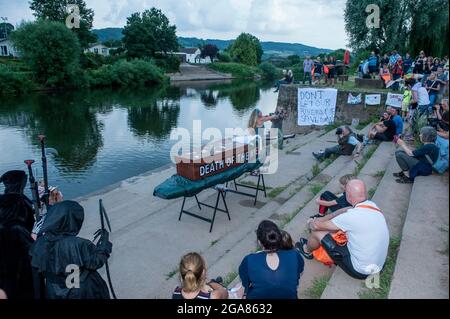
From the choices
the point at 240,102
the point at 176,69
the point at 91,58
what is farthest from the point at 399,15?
the point at 176,69

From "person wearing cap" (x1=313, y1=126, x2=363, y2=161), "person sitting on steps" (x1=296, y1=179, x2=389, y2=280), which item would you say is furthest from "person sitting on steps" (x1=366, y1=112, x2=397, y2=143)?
"person sitting on steps" (x1=296, y1=179, x2=389, y2=280)

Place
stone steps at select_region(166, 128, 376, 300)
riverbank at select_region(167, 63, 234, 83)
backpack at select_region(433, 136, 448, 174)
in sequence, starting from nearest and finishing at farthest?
stone steps at select_region(166, 128, 376, 300)
backpack at select_region(433, 136, 448, 174)
riverbank at select_region(167, 63, 234, 83)

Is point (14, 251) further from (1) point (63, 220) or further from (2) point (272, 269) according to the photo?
(2) point (272, 269)

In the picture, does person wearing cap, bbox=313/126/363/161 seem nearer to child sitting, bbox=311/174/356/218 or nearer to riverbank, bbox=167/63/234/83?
child sitting, bbox=311/174/356/218

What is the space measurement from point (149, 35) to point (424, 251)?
77.6 meters

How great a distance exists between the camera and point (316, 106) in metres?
18.2

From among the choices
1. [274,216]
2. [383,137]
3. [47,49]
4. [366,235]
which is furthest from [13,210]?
[47,49]

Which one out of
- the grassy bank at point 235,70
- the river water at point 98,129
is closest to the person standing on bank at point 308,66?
the river water at point 98,129

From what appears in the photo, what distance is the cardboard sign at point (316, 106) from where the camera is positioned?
17.8 meters

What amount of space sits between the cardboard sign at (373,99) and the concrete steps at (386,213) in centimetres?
890

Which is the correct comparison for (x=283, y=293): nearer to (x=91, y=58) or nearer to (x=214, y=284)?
(x=214, y=284)

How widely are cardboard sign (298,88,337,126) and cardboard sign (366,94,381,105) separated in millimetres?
1586

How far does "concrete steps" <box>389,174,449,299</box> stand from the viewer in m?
3.79

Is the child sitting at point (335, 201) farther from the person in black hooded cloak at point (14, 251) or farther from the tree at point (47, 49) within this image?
the tree at point (47, 49)
